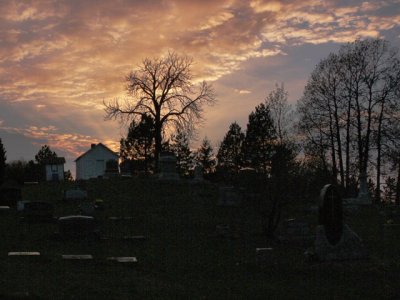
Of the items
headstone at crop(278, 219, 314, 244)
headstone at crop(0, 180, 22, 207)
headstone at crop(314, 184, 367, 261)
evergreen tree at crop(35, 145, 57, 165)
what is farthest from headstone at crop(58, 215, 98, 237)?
evergreen tree at crop(35, 145, 57, 165)

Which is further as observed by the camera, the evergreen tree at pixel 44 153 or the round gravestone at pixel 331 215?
the evergreen tree at pixel 44 153

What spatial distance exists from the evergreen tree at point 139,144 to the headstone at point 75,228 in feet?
136

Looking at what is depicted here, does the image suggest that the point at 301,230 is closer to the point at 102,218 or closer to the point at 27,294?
the point at 102,218

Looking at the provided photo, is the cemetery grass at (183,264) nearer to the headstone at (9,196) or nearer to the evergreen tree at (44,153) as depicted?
the headstone at (9,196)

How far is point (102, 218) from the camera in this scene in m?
21.3

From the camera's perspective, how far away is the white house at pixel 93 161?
188 feet

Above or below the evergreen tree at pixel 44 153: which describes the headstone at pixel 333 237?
below

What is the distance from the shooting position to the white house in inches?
2261

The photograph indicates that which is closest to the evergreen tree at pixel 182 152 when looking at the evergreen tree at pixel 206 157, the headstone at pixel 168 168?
the evergreen tree at pixel 206 157

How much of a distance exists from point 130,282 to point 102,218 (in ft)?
38.8

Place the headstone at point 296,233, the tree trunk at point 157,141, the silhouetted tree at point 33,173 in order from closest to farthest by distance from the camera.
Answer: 1. the headstone at point 296,233
2. the tree trunk at point 157,141
3. the silhouetted tree at point 33,173


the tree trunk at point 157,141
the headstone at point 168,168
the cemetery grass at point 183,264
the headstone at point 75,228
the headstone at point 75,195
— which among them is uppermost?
the tree trunk at point 157,141

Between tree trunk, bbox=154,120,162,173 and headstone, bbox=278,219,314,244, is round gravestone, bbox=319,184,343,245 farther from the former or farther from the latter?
tree trunk, bbox=154,120,162,173

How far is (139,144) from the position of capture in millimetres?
61781
